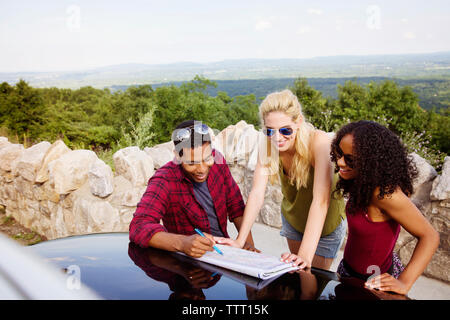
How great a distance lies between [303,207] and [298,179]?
0.73 ft

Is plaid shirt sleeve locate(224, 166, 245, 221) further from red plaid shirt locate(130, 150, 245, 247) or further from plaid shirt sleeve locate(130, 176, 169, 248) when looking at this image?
plaid shirt sleeve locate(130, 176, 169, 248)

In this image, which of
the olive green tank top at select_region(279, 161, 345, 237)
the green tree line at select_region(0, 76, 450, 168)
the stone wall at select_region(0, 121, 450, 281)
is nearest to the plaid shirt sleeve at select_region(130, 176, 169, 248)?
the olive green tank top at select_region(279, 161, 345, 237)

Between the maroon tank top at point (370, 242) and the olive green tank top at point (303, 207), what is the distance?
1.56 feet

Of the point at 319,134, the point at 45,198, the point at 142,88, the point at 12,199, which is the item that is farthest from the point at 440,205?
the point at 142,88

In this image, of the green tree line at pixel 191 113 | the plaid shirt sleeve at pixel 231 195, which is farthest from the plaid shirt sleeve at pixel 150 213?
the green tree line at pixel 191 113

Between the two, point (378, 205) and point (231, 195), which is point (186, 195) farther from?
point (378, 205)

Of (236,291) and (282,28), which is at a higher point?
(282,28)

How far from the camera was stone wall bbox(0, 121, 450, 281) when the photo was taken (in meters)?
4.00

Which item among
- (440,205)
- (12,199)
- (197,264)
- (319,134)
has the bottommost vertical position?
(12,199)

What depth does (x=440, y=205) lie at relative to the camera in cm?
320

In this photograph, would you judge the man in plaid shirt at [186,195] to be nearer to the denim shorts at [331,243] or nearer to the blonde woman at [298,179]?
the blonde woman at [298,179]

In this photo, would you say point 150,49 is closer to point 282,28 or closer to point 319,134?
point 282,28
